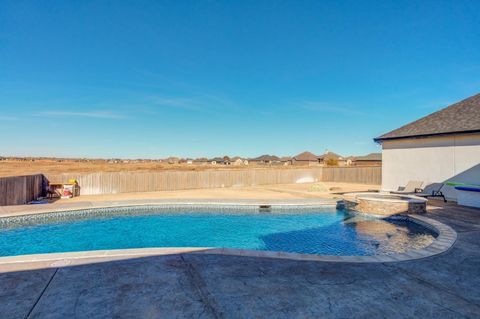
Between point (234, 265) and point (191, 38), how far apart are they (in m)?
16.9

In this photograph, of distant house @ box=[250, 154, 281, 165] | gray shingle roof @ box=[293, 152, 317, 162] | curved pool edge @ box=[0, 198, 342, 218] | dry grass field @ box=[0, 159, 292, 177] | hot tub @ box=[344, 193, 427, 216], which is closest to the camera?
hot tub @ box=[344, 193, 427, 216]

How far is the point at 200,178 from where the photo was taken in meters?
19.6

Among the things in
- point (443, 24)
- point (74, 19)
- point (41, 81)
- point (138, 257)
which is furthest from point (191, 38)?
point (138, 257)

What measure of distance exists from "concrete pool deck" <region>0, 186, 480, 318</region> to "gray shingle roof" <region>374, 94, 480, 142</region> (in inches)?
394

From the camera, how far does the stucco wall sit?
39.2 ft

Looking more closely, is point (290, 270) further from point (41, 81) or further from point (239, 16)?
point (41, 81)

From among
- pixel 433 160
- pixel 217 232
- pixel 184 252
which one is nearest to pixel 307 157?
pixel 433 160

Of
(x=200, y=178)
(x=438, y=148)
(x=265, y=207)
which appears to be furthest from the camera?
(x=200, y=178)

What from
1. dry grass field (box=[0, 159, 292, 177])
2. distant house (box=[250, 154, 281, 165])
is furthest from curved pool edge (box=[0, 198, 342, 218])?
distant house (box=[250, 154, 281, 165])

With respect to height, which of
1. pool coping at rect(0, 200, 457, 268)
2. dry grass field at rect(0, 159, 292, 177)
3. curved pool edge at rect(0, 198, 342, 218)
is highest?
dry grass field at rect(0, 159, 292, 177)

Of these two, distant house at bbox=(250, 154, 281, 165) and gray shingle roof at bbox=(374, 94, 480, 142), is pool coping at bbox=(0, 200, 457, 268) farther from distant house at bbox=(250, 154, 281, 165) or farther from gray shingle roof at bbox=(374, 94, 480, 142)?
distant house at bbox=(250, 154, 281, 165)

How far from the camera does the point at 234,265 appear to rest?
15.4 feet

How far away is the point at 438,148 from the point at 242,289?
1388 centimetres

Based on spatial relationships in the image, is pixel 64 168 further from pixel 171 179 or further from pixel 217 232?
pixel 217 232
